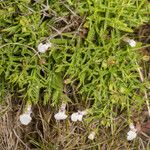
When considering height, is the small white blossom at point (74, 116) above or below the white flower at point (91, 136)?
above

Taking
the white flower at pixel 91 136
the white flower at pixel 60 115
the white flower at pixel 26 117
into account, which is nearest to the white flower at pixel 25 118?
the white flower at pixel 26 117

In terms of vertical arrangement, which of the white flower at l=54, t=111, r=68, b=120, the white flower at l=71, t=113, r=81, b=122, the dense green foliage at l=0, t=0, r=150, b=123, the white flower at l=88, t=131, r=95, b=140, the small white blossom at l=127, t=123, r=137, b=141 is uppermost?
the dense green foliage at l=0, t=0, r=150, b=123

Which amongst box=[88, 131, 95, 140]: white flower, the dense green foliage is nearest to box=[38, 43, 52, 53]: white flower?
the dense green foliage

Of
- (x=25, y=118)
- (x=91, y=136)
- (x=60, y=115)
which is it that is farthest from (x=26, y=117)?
(x=91, y=136)

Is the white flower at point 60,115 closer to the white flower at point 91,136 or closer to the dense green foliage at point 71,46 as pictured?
the dense green foliage at point 71,46

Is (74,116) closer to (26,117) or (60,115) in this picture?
(60,115)

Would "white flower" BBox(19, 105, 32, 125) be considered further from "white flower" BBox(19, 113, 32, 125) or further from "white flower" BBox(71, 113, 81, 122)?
"white flower" BBox(71, 113, 81, 122)

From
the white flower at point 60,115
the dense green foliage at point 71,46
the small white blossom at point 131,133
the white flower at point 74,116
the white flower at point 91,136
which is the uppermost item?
the dense green foliage at point 71,46

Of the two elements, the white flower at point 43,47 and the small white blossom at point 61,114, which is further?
the small white blossom at point 61,114
